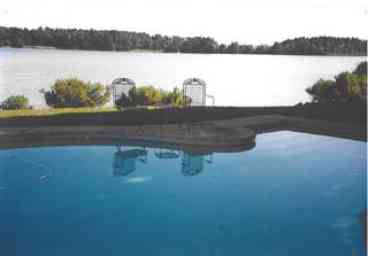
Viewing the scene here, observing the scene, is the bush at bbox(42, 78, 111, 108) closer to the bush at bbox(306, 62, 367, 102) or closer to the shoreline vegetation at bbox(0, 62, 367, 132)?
the shoreline vegetation at bbox(0, 62, 367, 132)

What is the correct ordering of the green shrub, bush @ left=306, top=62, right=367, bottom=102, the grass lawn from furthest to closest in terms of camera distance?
1. the green shrub
2. bush @ left=306, top=62, right=367, bottom=102
3. the grass lawn

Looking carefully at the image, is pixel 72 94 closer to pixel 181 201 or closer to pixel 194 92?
pixel 194 92

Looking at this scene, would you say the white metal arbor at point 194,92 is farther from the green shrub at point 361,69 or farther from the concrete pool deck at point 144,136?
the green shrub at point 361,69

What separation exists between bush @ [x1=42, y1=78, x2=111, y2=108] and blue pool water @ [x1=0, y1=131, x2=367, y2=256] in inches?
106

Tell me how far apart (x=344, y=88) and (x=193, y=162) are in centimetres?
515

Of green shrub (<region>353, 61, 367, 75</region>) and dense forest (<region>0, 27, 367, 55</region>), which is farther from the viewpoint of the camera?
green shrub (<region>353, 61, 367, 75</region>)

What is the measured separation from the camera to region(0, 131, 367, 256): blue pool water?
12.3 feet

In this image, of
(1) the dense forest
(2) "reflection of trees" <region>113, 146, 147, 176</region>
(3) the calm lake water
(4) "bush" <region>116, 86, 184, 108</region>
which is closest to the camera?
(2) "reflection of trees" <region>113, 146, 147, 176</region>

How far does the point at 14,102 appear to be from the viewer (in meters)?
8.55

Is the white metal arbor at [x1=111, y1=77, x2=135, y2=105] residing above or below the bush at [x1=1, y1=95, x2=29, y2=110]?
above

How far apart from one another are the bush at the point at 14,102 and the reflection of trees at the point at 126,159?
122 inches

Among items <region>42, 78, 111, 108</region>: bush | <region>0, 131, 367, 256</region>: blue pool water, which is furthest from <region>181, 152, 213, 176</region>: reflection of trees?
<region>42, 78, 111, 108</region>: bush

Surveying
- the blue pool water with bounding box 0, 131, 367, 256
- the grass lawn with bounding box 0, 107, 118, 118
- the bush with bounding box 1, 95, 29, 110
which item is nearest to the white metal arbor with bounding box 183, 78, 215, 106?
the grass lawn with bounding box 0, 107, 118, 118

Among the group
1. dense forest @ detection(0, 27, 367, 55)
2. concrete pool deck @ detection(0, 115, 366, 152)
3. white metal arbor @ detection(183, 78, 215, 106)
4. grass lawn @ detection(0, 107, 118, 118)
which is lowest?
Result: concrete pool deck @ detection(0, 115, 366, 152)
